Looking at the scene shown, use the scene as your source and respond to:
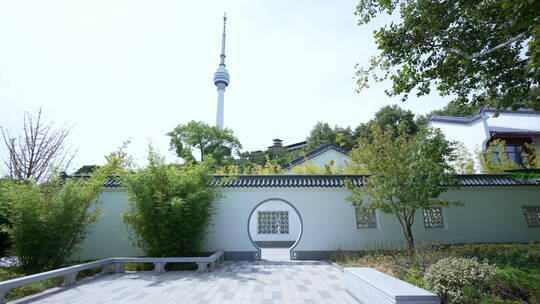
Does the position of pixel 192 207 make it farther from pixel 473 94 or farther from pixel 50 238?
pixel 473 94

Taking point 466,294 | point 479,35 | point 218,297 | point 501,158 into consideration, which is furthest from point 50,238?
point 501,158

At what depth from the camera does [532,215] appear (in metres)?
8.20

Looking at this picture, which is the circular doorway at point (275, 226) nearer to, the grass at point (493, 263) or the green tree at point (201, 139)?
the grass at point (493, 263)

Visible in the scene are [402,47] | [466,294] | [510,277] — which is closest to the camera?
[466,294]

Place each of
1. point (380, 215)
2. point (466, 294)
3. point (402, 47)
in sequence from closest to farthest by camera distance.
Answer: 1. point (466, 294)
2. point (402, 47)
3. point (380, 215)

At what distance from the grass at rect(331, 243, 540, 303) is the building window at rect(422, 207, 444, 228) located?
0.97 metres

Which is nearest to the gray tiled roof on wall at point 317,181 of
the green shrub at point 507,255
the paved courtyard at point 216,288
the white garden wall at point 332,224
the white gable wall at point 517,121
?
the white garden wall at point 332,224

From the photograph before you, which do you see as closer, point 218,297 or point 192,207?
point 218,297

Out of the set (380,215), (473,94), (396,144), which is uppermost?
(473,94)

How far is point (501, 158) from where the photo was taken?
11.2 m

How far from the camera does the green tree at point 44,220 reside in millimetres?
5379

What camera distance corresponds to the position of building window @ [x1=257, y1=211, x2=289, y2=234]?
41.6 ft

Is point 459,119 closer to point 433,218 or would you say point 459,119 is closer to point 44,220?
point 433,218

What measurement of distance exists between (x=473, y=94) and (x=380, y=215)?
13.6ft
